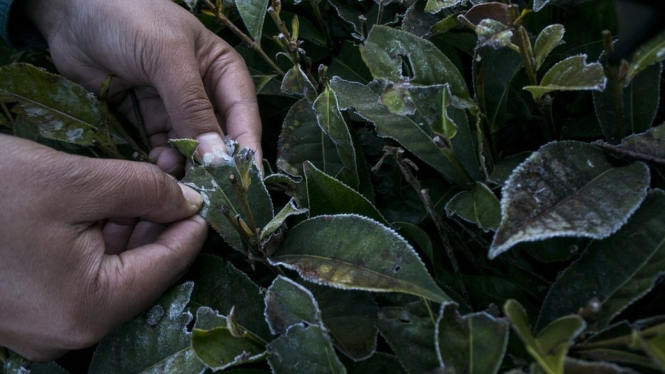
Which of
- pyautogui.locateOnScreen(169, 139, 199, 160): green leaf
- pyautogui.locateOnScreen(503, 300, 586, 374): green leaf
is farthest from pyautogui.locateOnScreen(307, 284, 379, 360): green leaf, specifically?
pyautogui.locateOnScreen(169, 139, 199, 160): green leaf

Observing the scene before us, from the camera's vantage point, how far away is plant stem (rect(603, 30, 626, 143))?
0.78 m

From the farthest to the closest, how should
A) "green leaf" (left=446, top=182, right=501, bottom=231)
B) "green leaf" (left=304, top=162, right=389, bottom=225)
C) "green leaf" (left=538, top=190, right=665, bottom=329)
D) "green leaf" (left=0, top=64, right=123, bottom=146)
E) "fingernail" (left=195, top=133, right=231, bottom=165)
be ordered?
"green leaf" (left=0, top=64, right=123, bottom=146) < "fingernail" (left=195, top=133, right=231, bottom=165) < "green leaf" (left=304, top=162, right=389, bottom=225) < "green leaf" (left=446, top=182, right=501, bottom=231) < "green leaf" (left=538, top=190, right=665, bottom=329)

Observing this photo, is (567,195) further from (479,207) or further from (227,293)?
(227,293)

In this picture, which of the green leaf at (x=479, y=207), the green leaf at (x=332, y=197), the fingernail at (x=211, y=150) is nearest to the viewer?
the green leaf at (x=479, y=207)

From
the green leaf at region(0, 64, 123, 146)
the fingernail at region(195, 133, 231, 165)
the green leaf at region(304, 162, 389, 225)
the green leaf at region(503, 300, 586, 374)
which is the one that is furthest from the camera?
the green leaf at region(0, 64, 123, 146)

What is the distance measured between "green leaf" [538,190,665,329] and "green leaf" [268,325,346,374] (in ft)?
1.02

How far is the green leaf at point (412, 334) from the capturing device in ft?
2.56

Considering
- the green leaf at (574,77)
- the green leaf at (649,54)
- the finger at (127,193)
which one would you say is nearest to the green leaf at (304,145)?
the finger at (127,193)

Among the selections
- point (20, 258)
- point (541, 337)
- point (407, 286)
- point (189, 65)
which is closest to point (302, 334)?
point (407, 286)

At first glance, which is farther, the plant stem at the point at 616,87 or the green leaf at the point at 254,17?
the green leaf at the point at 254,17

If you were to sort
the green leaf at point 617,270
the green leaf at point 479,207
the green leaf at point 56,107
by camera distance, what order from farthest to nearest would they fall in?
1. the green leaf at point 56,107
2. the green leaf at point 479,207
3. the green leaf at point 617,270

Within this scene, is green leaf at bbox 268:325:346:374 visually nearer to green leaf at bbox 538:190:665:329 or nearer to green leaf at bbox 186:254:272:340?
green leaf at bbox 186:254:272:340

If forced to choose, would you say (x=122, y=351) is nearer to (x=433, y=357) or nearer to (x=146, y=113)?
(x=433, y=357)

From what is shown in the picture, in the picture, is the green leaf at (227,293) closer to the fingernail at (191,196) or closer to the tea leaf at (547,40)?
the fingernail at (191,196)
